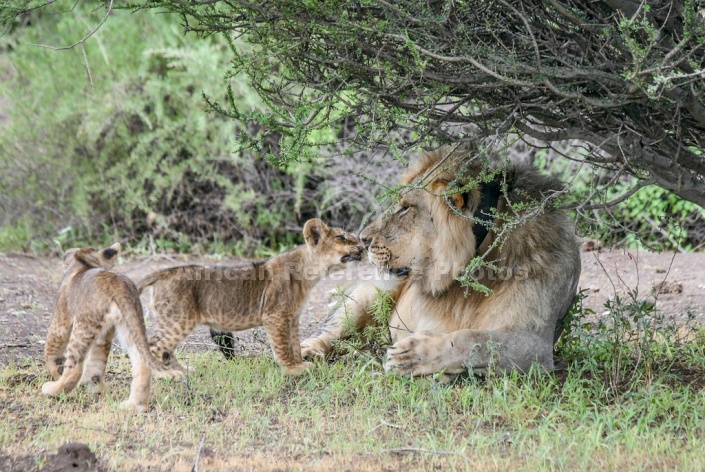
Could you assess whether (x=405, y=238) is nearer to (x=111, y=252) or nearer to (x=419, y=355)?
(x=419, y=355)

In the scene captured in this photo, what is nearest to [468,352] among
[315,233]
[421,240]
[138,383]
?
[421,240]

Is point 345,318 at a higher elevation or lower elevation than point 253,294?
lower

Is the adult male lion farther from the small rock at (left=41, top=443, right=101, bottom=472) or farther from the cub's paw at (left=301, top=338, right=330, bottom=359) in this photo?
the small rock at (left=41, top=443, right=101, bottom=472)

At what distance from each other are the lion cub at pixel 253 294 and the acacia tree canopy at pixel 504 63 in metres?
1.12

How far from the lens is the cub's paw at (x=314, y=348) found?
588 cm

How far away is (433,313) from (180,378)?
1.52 m

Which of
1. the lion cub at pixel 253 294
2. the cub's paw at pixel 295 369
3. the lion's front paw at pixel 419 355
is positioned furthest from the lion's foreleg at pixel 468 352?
the lion cub at pixel 253 294

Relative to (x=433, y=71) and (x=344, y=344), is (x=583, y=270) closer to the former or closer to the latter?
(x=344, y=344)

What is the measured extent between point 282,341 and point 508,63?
2.30m

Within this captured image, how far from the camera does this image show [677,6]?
4.10 m

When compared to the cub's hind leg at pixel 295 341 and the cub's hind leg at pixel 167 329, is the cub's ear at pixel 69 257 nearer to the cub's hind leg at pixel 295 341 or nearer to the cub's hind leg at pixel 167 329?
the cub's hind leg at pixel 167 329

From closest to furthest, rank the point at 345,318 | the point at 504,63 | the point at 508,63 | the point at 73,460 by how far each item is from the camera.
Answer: the point at 73,460
the point at 508,63
the point at 504,63
the point at 345,318

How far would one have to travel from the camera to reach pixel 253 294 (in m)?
5.55

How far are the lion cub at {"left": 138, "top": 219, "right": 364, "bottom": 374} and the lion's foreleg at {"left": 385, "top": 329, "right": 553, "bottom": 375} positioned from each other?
0.79 meters
